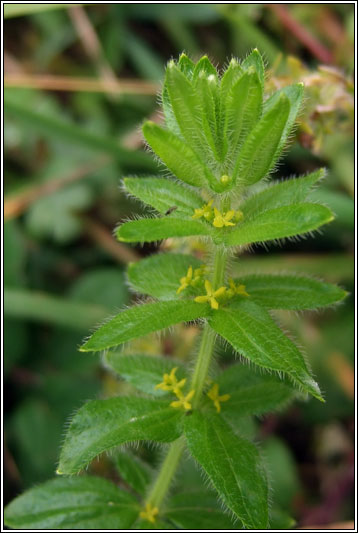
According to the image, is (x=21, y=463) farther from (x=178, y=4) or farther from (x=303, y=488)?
(x=178, y=4)

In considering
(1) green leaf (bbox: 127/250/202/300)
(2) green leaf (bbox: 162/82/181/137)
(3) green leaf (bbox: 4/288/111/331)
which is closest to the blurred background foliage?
(3) green leaf (bbox: 4/288/111/331)

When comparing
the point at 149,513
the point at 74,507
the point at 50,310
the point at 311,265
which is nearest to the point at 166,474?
the point at 149,513

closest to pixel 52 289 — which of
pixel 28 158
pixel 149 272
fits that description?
pixel 28 158

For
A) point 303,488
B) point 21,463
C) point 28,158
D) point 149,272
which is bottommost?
point 303,488

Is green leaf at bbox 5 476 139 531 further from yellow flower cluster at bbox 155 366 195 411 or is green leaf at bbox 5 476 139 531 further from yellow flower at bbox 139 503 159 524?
yellow flower cluster at bbox 155 366 195 411

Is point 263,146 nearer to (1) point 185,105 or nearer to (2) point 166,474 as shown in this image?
(1) point 185,105
